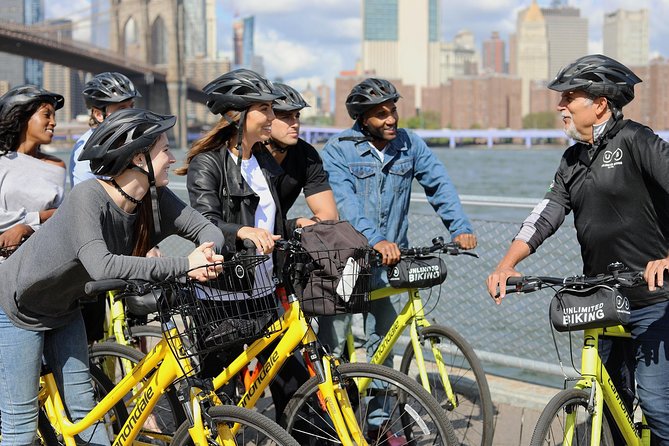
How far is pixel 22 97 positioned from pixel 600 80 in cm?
229

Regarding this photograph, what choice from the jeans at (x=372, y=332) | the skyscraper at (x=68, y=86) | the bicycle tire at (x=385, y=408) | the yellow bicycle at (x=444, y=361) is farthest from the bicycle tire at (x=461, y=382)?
the skyscraper at (x=68, y=86)

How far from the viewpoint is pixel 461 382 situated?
3.96 meters

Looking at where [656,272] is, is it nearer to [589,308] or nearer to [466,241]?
[589,308]

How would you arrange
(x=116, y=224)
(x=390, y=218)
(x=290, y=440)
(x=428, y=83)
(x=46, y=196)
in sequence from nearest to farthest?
(x=290, y=440) → (x=116, y=224) → (x=46, y=196) → (x=390, y=218) → (x=428, y=83)

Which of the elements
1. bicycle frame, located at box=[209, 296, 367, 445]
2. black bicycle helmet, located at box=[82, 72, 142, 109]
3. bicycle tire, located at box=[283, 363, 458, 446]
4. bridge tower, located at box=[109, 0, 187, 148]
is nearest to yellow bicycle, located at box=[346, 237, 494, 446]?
bicycle tire, located at box=[283, 363, 458, 446]

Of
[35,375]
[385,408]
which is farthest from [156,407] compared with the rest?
[385,408]

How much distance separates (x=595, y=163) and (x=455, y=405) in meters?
1.30

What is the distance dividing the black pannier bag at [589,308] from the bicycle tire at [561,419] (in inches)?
7.6

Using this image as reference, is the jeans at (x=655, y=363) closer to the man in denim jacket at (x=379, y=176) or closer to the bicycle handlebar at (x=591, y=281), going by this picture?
the bicycle handlebar at (x=591, y=281)

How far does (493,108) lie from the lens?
125 meters

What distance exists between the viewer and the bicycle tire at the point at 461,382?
3.57 meters

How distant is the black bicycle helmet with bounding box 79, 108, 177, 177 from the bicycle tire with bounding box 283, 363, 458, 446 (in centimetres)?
88

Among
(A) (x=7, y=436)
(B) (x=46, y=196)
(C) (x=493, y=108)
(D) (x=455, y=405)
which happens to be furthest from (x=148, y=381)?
(C) (x=493, y=108)

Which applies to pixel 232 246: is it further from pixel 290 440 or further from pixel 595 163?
pixel 595 163
